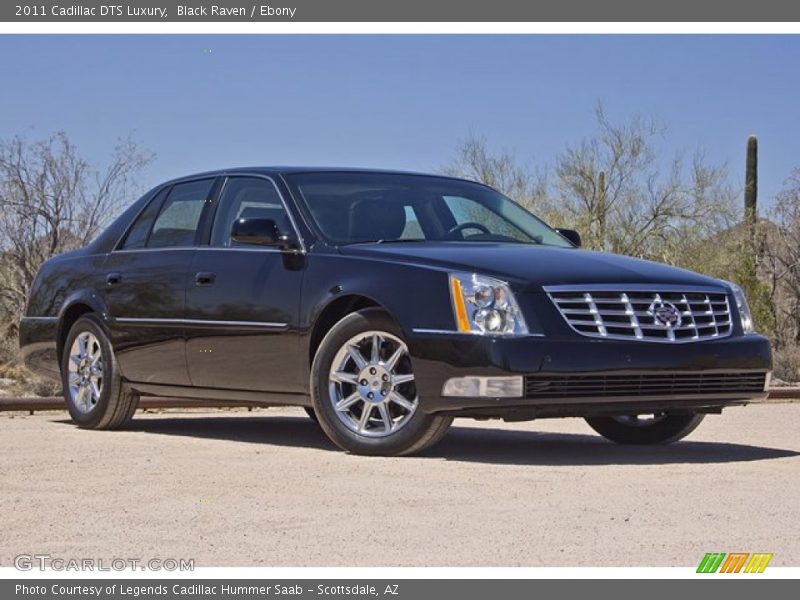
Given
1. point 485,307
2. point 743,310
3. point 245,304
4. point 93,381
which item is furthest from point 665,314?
point 93,381

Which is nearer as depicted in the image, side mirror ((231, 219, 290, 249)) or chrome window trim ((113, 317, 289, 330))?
side mirror ((231, 219, 290, 249))

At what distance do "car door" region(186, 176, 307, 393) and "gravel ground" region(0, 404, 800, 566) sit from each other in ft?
1.57

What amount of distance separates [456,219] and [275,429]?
2.40m

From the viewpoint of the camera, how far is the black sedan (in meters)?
8.86

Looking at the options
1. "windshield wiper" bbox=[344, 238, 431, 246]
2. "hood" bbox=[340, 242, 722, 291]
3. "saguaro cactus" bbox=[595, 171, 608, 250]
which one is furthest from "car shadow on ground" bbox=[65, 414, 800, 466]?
"saguaro cactus" bbox=[595, 171, 608, 250]

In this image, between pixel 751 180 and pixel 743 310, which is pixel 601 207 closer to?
pixel 751 180

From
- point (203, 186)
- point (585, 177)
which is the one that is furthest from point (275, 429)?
point (585, 177)

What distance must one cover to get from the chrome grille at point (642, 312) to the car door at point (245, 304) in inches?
67.9

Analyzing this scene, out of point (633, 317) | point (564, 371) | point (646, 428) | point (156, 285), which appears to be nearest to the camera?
point (564, 371)

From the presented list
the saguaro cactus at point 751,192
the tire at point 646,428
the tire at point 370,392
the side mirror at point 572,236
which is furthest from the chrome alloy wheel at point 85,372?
the saguaro cactus at point 751,192

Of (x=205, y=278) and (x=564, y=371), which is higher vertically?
(x=205, y=278)

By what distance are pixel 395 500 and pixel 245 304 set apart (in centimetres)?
291

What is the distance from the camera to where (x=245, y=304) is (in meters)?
10.1

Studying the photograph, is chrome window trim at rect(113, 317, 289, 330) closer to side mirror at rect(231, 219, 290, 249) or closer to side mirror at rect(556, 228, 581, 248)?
side mirror at rect(231, 219, 290, 249)
